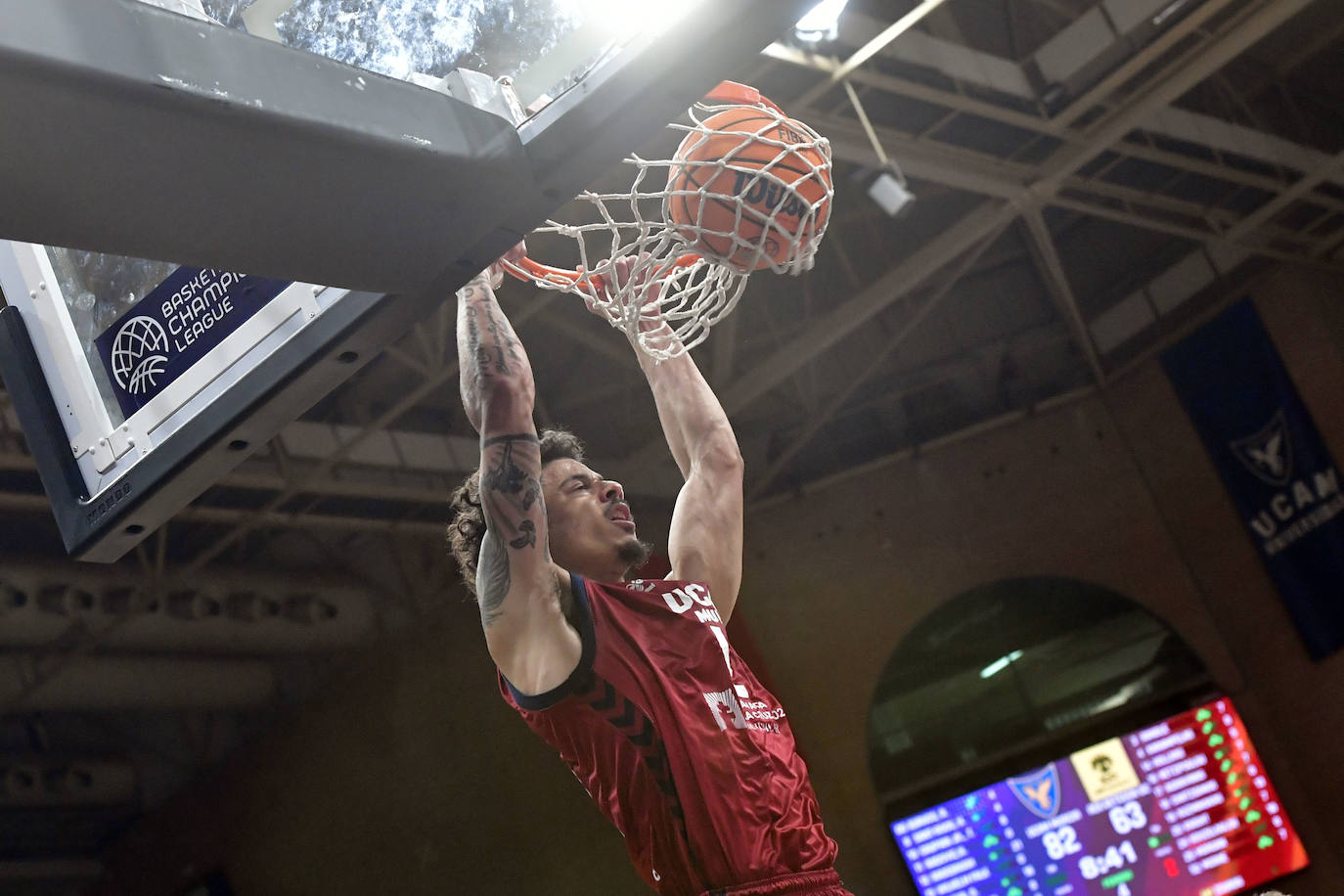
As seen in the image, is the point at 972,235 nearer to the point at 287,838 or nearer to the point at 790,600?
the point at 790,600

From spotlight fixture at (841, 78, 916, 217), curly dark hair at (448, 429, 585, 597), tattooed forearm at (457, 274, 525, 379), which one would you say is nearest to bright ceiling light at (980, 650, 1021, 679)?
Result: spotlight fixture at (841, 78, 916, 217)

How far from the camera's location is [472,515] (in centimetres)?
→ 296

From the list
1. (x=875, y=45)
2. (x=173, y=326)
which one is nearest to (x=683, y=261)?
(x=173, y=326)

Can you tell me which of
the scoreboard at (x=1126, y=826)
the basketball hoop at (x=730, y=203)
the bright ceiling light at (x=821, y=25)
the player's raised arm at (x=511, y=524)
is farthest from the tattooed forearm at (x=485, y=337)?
the scoreboard at (x=1126, y=826)

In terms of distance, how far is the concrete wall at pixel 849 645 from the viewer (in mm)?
9164

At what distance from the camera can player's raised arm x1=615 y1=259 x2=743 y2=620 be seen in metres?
2.98

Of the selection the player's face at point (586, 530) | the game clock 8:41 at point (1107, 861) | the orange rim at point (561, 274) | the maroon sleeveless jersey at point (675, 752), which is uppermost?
the orange rim at point (561, 274)

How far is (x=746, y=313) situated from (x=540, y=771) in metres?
3.67

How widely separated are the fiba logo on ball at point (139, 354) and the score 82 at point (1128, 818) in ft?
25.4

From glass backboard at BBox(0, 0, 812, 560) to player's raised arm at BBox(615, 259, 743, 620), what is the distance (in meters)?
0.84

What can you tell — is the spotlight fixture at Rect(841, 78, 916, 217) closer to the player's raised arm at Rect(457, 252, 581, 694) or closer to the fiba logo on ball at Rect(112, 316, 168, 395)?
the player's raised arm at Rect(457, 252, 581, 694)

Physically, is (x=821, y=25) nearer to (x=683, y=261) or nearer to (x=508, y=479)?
(x=683, y=261)

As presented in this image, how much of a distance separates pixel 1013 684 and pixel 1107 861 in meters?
1.38

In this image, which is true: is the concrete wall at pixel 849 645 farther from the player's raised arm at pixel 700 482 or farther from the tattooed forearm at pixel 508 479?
the tattooed forearm at pixel 508 479
